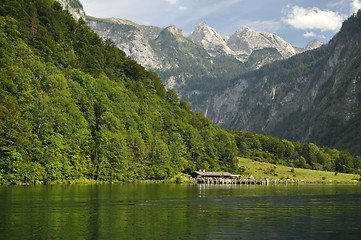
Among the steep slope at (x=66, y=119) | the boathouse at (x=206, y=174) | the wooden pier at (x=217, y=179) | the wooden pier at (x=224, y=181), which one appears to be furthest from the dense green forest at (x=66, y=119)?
the wooden pier at (x=224, y=181)

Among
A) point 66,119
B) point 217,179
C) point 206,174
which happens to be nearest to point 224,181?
point 217,179

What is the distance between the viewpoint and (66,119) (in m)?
124

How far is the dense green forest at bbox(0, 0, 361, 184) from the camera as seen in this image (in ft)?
343

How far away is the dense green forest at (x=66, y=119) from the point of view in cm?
10462

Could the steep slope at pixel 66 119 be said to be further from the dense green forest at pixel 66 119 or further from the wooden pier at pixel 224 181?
the wooden pier at pixel 224 181

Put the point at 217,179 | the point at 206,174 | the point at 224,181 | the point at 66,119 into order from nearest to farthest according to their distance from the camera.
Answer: the point at 66,119 < the point at 224,181 < the point at 206,174 < the point at 217,179

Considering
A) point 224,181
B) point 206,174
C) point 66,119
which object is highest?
point 66,119

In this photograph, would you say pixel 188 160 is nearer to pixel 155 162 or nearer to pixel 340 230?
pixel 155 162

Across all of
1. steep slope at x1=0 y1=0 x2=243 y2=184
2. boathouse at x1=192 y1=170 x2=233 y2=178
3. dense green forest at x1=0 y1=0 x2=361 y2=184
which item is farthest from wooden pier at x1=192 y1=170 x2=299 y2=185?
steep slope at x1=0 y1=0 x2=243 y2=184

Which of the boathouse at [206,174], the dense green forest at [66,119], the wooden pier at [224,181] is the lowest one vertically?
the wooden pier at [224,181]

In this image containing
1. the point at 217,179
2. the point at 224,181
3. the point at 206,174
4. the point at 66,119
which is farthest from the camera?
the point at 217,179

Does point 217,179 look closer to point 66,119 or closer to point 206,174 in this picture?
point 206,174

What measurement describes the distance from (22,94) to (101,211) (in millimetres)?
80937

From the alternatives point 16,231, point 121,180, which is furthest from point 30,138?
point 16,231
